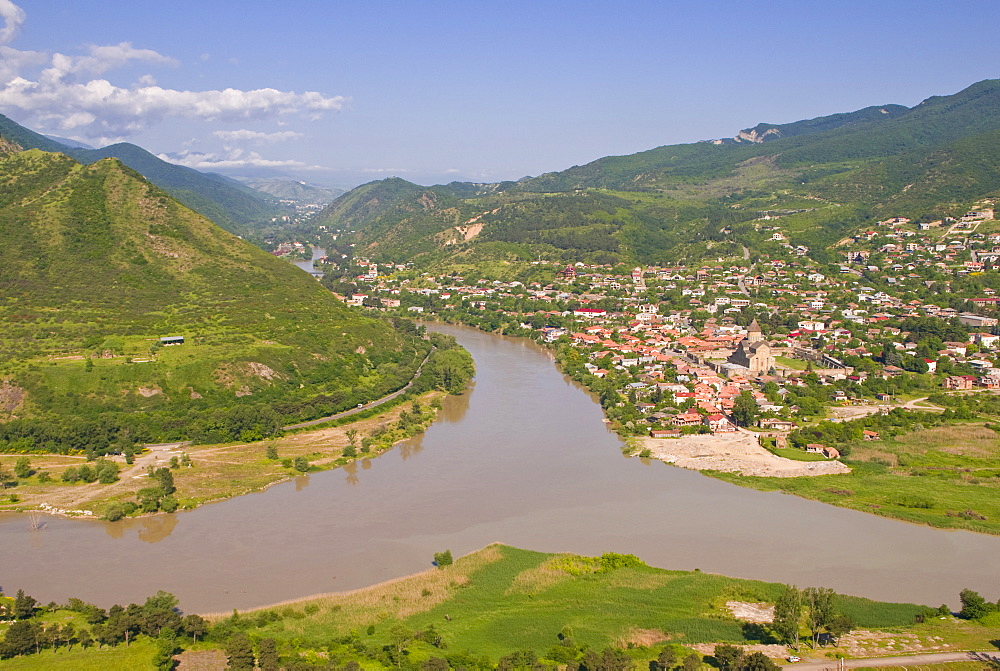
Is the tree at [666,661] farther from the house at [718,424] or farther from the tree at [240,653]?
the house at [718,424]

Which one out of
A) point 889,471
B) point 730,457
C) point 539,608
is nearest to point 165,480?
point 539,608

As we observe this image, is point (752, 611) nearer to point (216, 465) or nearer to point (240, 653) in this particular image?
point (240, 653)

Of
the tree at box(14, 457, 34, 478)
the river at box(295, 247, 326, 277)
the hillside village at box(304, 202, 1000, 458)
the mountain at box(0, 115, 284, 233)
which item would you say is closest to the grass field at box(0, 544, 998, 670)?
the tree at box(14, 457, 34, 478)

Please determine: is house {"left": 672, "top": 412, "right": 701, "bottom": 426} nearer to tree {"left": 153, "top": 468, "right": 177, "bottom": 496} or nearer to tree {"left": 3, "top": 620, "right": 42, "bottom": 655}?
tree {"left": 153, "top": 468, "right": 177, "bottom": 496}

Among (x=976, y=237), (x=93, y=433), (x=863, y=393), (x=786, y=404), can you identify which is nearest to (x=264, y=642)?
(x=93, y=433)

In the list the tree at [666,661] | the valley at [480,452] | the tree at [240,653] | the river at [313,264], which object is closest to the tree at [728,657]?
the valley at [480,452]
